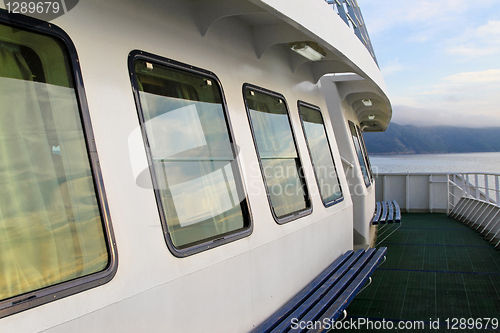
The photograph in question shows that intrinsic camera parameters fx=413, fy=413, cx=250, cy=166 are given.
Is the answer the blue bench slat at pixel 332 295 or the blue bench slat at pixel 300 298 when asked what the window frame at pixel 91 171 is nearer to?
the blue bench slat at pixel 300 298

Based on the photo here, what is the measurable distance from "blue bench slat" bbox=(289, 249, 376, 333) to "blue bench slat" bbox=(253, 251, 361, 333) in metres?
0.14

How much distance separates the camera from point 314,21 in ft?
10.3

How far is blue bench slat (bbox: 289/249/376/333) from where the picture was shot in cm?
315

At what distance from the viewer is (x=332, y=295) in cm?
365

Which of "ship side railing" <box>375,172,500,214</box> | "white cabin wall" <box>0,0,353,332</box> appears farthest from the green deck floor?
"ship side railing" <box>375,172,500,214</box>

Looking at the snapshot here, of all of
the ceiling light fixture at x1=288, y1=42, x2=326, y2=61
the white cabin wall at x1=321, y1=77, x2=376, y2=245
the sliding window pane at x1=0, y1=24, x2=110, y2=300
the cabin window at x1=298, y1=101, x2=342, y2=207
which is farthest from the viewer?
the white cabin wall at x1=321, y1=77, x2=376, y2=245

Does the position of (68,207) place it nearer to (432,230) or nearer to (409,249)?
(409,249)

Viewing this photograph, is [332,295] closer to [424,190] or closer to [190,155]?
[190,155]

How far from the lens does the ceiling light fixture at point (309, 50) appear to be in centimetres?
384

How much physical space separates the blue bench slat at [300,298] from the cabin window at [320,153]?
682mm

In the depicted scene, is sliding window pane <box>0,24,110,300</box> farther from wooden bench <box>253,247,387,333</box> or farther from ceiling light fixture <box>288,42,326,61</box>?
ceiling light fixture <box>288,42,326,61</box>

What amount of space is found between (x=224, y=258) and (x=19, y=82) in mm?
1536

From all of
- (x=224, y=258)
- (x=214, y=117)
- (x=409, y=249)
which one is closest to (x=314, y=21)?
(x=214, y=117)

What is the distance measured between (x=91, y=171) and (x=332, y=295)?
2.54 m
